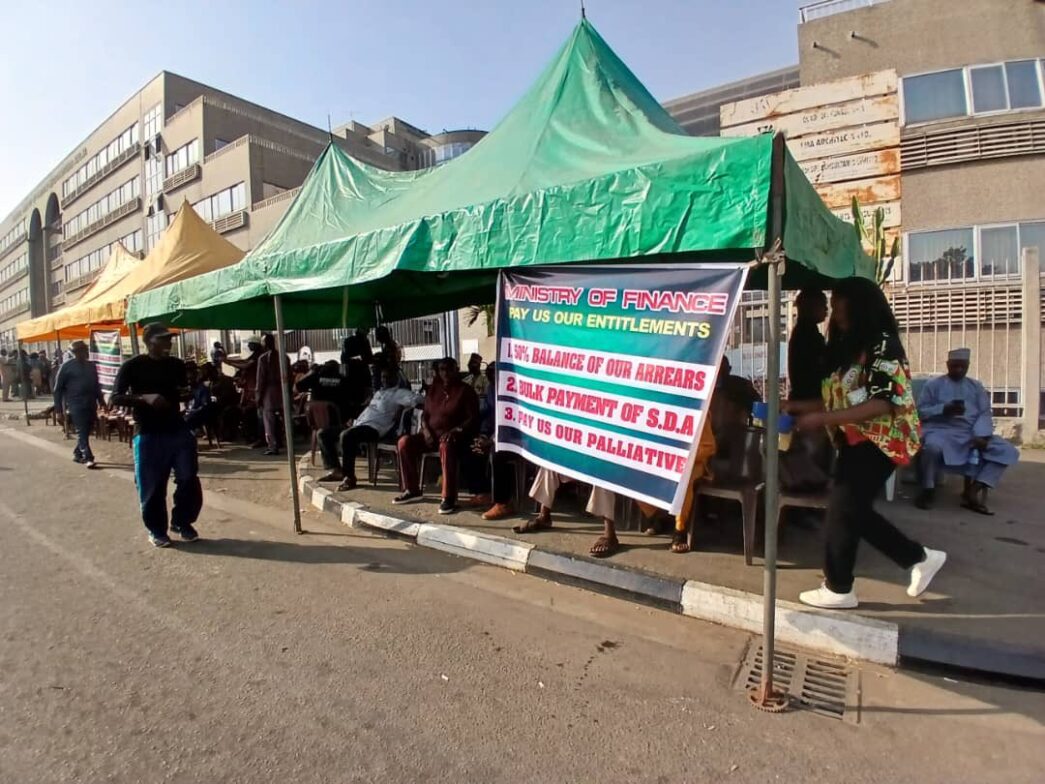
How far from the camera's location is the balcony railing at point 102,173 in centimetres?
3328

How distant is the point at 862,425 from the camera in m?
3.28

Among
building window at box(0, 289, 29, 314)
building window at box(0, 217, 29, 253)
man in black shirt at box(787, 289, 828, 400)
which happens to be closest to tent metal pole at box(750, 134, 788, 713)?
man in black shirt at box(787, 289, 828, 400)

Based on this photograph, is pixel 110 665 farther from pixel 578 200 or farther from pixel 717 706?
pixel 578 200

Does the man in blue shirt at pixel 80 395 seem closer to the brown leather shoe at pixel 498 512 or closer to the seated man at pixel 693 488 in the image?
the brown leather shoe at pixel 498 512

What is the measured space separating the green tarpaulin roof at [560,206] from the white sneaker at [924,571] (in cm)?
181

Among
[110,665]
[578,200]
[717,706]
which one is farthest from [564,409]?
[110,665]

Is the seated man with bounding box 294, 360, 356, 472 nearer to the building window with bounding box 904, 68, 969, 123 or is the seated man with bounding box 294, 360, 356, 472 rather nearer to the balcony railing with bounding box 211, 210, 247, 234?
the building window with bounding box 904, 68, 969, 123

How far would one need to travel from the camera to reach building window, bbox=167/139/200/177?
2808 cm

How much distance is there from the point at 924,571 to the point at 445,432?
3888mm

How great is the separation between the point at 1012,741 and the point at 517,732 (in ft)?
6.81

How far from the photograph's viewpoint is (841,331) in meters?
3.44

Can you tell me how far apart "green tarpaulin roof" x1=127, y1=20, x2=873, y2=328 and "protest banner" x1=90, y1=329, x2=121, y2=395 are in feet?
13.4

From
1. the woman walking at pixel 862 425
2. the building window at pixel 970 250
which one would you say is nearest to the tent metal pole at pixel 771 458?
the woman walking at pixel 862 425

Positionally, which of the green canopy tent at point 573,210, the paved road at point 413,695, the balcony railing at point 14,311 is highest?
the balcony railing at point 14,311
